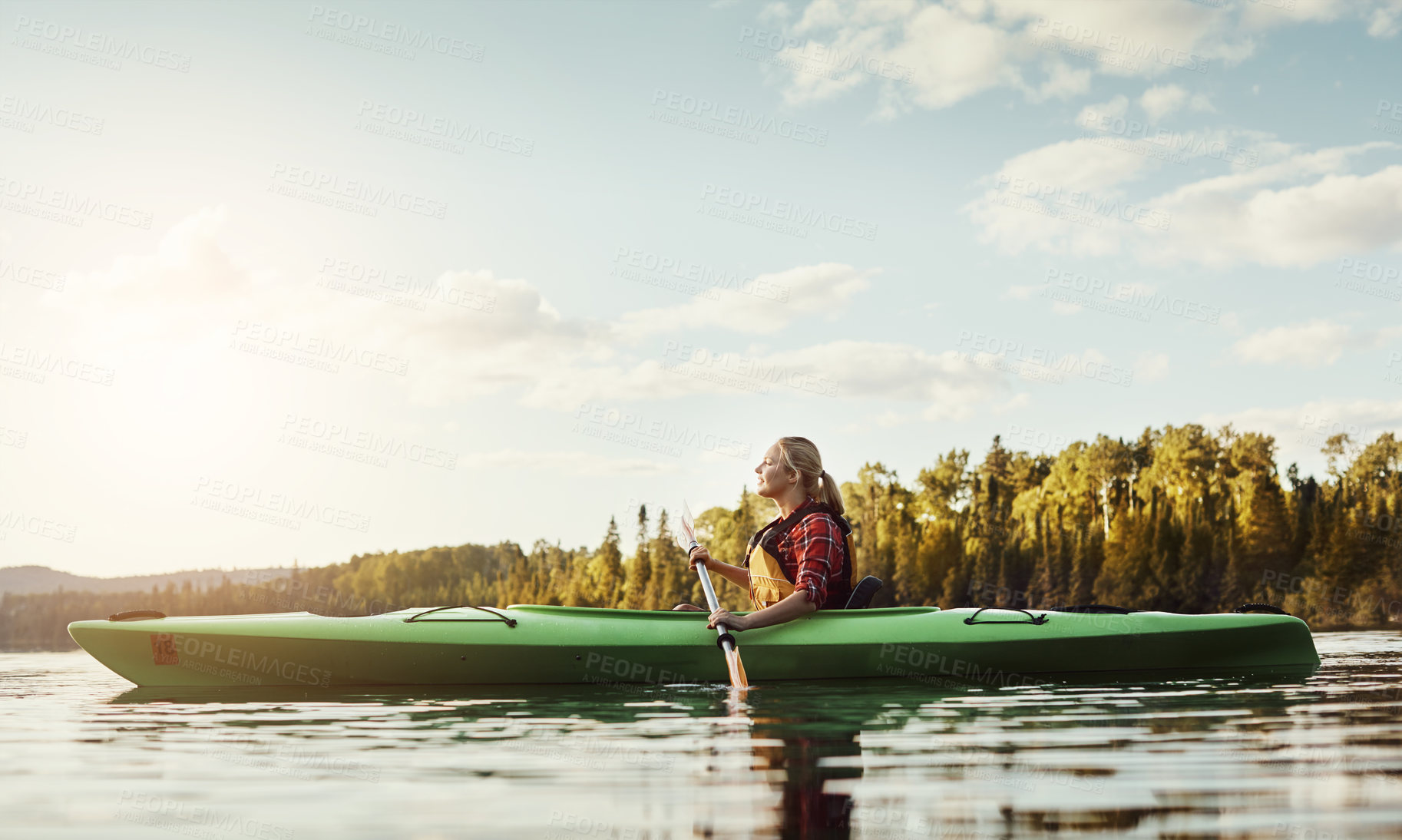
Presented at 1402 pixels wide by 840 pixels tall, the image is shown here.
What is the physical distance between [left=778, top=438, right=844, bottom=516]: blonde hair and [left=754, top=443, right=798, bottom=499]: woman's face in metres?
0.03

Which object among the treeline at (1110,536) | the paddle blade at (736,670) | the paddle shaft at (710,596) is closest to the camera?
the paddle blade at (736,670)

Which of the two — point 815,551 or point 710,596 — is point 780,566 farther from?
point 710,596

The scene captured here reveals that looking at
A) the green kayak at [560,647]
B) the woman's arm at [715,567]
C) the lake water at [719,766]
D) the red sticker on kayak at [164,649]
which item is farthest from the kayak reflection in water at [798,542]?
the red sticker on kayak at [164,649]

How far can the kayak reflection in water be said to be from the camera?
7023mm

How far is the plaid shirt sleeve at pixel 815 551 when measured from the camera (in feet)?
23.1

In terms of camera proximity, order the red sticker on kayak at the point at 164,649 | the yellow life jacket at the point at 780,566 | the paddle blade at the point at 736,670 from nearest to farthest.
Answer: the paddle blade at the point at 736,670
the yellow life jacket at the point at 780,566
the red sticker on kayak at the point at 164,649

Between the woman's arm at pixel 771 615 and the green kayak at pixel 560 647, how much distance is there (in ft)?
0.68

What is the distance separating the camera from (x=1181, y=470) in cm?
6681

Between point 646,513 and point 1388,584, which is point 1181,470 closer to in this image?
point 1388,584

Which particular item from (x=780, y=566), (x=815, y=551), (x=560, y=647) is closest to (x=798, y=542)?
(x=815, y=551)

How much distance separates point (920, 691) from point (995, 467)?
263 ft

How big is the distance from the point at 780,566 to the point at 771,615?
0.45 metres

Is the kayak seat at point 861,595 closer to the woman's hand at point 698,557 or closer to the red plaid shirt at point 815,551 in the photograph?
the red plaid shirt at point 815,551

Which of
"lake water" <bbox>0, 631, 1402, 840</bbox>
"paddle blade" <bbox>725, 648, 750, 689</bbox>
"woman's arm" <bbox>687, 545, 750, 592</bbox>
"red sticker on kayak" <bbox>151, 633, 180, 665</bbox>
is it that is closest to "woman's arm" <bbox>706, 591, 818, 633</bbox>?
"paddle blade" <bbox>725, 648, 750, 689</bbox>
